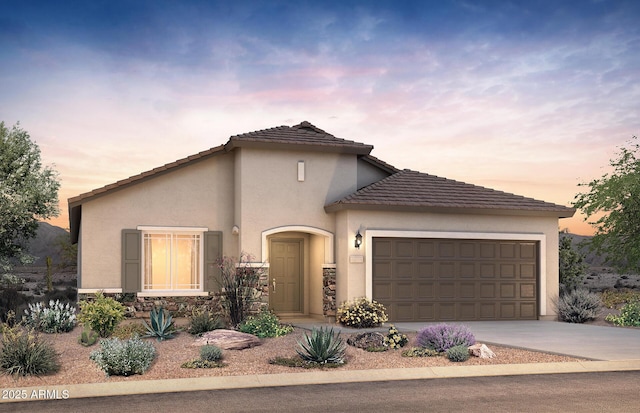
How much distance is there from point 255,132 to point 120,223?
4.54 metres

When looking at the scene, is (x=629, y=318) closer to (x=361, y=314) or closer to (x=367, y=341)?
(x=361, y=314)

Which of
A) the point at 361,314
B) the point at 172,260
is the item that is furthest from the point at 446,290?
the point at 172,260

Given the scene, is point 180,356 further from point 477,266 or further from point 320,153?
point 477,266

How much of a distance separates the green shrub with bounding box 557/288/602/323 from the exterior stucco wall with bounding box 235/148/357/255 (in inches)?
280

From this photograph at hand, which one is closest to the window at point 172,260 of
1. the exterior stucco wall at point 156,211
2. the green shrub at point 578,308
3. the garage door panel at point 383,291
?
the exterior stucco wall at point 156,211

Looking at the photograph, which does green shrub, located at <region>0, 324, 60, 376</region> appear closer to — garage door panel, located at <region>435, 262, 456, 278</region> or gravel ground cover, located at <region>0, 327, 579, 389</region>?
gravel ground cover, located at <region>0, 327, 579, 389</region>

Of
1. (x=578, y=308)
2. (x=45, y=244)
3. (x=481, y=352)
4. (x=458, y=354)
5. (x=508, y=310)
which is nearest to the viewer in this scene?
(x=458, y=354)

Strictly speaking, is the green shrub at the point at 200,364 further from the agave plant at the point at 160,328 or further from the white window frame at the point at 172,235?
the white window frame at the point at 172,235

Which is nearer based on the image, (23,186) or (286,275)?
(286,275)

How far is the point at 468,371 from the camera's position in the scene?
476 inches

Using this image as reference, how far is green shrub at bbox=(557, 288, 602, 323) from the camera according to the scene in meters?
20.3

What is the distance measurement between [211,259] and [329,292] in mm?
3440

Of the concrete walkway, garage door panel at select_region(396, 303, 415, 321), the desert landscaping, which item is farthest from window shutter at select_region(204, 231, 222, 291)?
garage door panel at select_region(396, 303, 415, 321)

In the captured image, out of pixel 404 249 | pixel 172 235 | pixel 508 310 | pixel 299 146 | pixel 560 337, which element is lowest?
pixel 560 337
